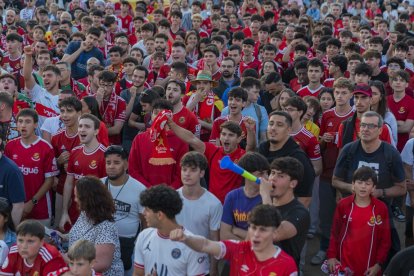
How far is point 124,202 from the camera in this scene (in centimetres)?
656

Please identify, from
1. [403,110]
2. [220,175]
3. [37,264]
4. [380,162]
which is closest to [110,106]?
[220,175]

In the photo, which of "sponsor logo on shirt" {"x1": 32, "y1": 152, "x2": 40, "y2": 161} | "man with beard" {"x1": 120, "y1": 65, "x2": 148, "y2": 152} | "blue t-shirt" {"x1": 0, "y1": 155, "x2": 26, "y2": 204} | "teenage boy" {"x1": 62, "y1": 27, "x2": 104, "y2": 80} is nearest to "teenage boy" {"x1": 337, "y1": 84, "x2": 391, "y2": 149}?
"man with beard" {"x1": 120, "y1": 65, "x2": 148, "y2": 152}

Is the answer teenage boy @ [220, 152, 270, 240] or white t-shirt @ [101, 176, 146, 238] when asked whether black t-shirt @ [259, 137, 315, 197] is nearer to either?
teenage boy @ [220, 152, 270, 240]

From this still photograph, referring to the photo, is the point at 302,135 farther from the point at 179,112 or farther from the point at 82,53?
the point at 82,53

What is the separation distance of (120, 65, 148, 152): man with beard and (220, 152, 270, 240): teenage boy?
3.59m

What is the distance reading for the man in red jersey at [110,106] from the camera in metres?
9.38

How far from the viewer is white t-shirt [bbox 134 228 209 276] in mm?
5281

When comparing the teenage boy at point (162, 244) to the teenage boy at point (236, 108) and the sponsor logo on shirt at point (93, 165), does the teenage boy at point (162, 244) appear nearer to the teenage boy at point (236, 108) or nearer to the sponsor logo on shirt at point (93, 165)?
the sponsor logo on shirt at point (93, 165)

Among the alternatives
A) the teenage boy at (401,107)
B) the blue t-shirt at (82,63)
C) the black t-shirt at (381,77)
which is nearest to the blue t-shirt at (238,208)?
the teenage boy at (401,107)

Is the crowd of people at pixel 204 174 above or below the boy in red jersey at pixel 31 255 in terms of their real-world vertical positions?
above

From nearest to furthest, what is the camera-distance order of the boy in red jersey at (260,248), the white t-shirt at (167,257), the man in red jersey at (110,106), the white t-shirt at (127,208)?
the boy in red jersey at (260,248) < the white t-shirt at (167,257) < the white t-shirt at (127,208) < the man in red jersey at (110,106)

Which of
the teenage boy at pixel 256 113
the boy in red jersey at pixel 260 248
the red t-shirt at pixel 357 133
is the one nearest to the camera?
the boy in red jersey at pixel 260 248

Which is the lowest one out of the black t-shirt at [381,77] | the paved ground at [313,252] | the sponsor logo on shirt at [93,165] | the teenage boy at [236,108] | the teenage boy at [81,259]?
the paved ground at [313,252]

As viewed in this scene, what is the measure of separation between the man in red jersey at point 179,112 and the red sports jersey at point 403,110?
262 cm
